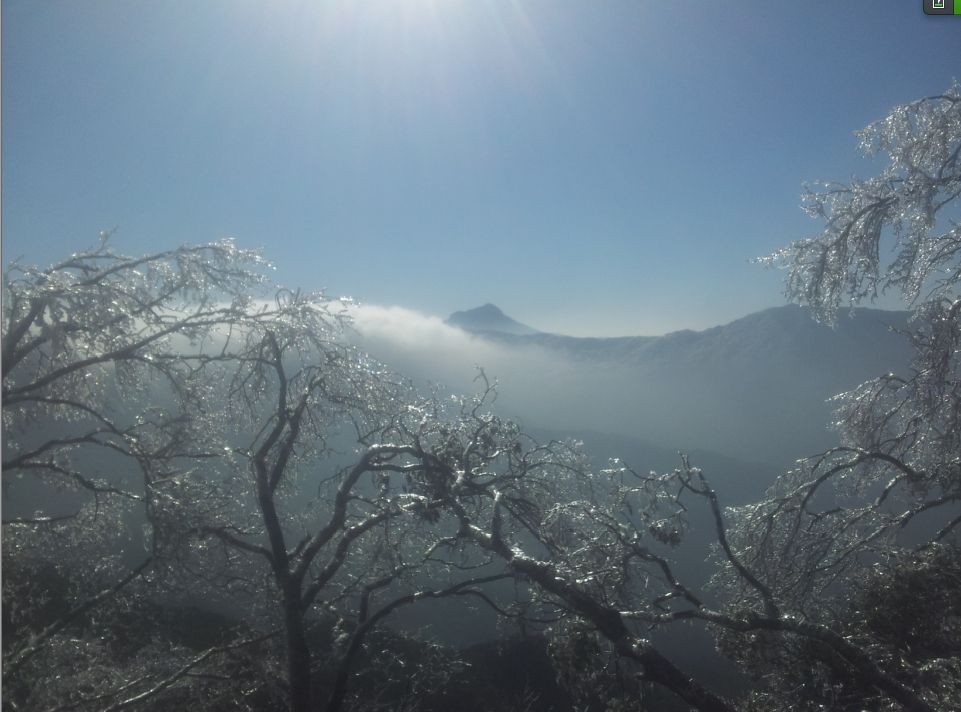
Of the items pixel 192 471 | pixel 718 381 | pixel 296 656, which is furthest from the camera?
pixel 718 381

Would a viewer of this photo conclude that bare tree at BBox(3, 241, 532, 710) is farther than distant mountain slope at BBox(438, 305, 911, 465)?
No

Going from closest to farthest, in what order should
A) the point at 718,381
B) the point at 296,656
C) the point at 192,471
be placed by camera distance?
the point at 296,656, the point at 192,471, the point at 718,381

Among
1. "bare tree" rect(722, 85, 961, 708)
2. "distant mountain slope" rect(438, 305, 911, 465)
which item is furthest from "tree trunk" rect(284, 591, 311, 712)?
"distant mountain slope" rect(438, 305, 911, 465)

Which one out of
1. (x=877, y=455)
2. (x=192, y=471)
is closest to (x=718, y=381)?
(x=877, y=455)

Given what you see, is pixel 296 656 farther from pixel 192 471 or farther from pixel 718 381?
pixel 718 381

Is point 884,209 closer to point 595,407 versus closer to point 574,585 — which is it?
point 574,585

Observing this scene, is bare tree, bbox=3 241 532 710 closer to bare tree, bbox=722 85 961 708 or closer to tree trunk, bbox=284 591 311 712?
tree trunk, bbox=284 591 311 712

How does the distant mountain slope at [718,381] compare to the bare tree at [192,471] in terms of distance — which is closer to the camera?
the bare tree at [192,471]

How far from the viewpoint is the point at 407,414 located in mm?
5977

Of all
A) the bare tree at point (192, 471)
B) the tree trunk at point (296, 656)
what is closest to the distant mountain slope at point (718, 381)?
the bare tree at point (192, 471)

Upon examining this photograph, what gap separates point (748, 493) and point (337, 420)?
21206mm

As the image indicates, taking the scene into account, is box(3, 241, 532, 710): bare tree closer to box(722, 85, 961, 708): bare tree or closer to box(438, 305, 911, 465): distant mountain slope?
box(722, 85, 961, 708): bare tree

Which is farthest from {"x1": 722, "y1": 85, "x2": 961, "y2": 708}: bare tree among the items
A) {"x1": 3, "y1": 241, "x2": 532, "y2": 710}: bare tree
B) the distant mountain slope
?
the distant mountain slope

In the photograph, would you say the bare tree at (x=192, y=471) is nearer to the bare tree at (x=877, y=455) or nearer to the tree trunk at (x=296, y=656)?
the tree trunk at (x=296, y=656)
